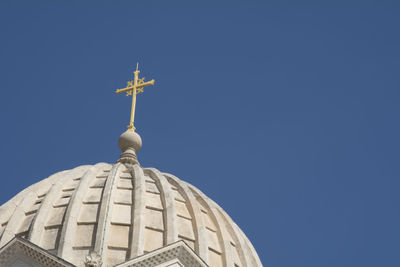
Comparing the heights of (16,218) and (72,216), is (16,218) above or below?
above

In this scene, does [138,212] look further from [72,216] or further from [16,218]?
[16,218]

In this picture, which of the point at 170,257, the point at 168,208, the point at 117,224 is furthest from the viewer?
the point at 168,208

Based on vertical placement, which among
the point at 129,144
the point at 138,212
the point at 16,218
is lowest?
the point at 138,212

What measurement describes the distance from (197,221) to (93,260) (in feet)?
22.0

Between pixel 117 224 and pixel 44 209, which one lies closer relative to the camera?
pixel 117 224

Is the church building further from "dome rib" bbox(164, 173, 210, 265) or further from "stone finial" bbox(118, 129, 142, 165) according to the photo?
"stone finial" bbox(118, 129, 142, 165)

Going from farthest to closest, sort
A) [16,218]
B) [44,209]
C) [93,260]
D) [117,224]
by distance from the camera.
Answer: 1. [16,218]
2. [44,209]
3. [117,224]
4. [93,260]

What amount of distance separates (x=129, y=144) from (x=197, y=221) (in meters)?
6.97

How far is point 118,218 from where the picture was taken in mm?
33188

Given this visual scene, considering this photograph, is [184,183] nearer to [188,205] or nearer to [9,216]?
[188,205]

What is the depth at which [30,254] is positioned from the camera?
29.6 metres

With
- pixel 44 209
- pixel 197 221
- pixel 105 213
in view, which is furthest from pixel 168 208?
pixel 44 209

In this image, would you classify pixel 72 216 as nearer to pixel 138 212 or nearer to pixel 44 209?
pixel 44 209

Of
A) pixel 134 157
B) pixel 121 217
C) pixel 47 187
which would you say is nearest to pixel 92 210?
pixel 121 217
